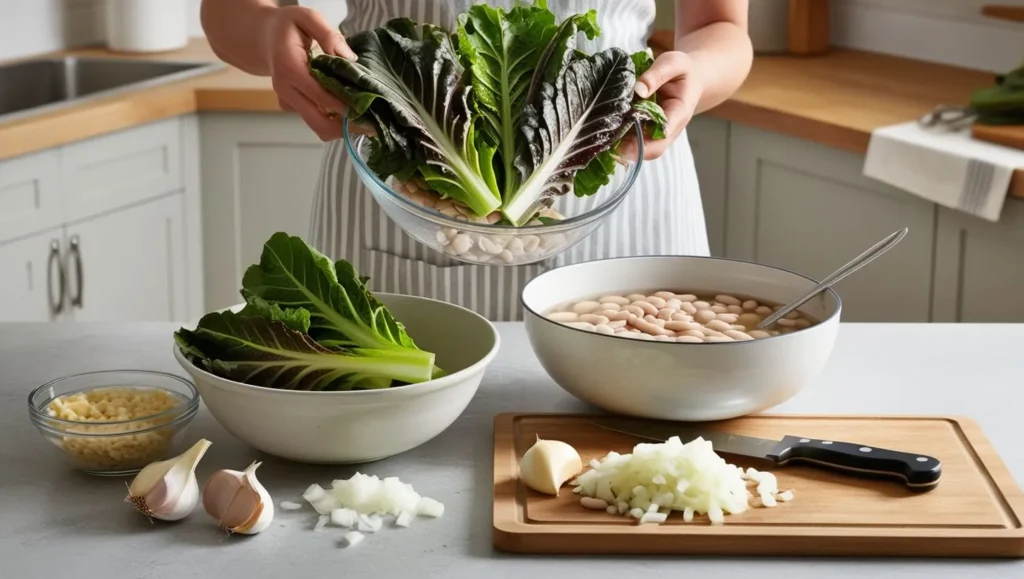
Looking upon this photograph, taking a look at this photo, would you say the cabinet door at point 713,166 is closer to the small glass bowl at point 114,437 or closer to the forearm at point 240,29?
the forearm at point 240,29

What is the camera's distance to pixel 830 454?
3.48ft

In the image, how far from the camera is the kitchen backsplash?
2852 millimetres

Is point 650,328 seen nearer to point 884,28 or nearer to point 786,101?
point 786,101

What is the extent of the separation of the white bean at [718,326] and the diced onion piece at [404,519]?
34 cm

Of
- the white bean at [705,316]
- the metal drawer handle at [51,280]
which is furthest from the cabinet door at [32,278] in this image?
the white bean at [705,316]

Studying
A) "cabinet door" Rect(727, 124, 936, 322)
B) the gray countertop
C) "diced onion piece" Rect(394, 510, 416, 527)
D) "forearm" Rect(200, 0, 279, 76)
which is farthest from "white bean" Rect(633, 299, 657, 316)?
"cabinet door" Rect(727, 124, 936, 322)

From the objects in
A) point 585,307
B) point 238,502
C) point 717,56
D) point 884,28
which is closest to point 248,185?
point 717,56

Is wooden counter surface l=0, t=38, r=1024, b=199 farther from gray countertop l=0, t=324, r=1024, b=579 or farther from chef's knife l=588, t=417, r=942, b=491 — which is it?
chef's knife l=588, t=417, r=942, b=491

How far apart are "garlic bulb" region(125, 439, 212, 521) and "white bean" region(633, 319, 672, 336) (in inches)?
15.5

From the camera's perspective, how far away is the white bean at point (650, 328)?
117 cm

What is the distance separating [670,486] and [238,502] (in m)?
0.32

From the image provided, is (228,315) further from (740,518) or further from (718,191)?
(718,191)

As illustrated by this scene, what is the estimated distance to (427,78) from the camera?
4.01ft

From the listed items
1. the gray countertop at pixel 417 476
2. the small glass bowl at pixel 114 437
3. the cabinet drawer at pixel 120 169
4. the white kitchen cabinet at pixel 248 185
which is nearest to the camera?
the gray countertop at pixel 417 476
